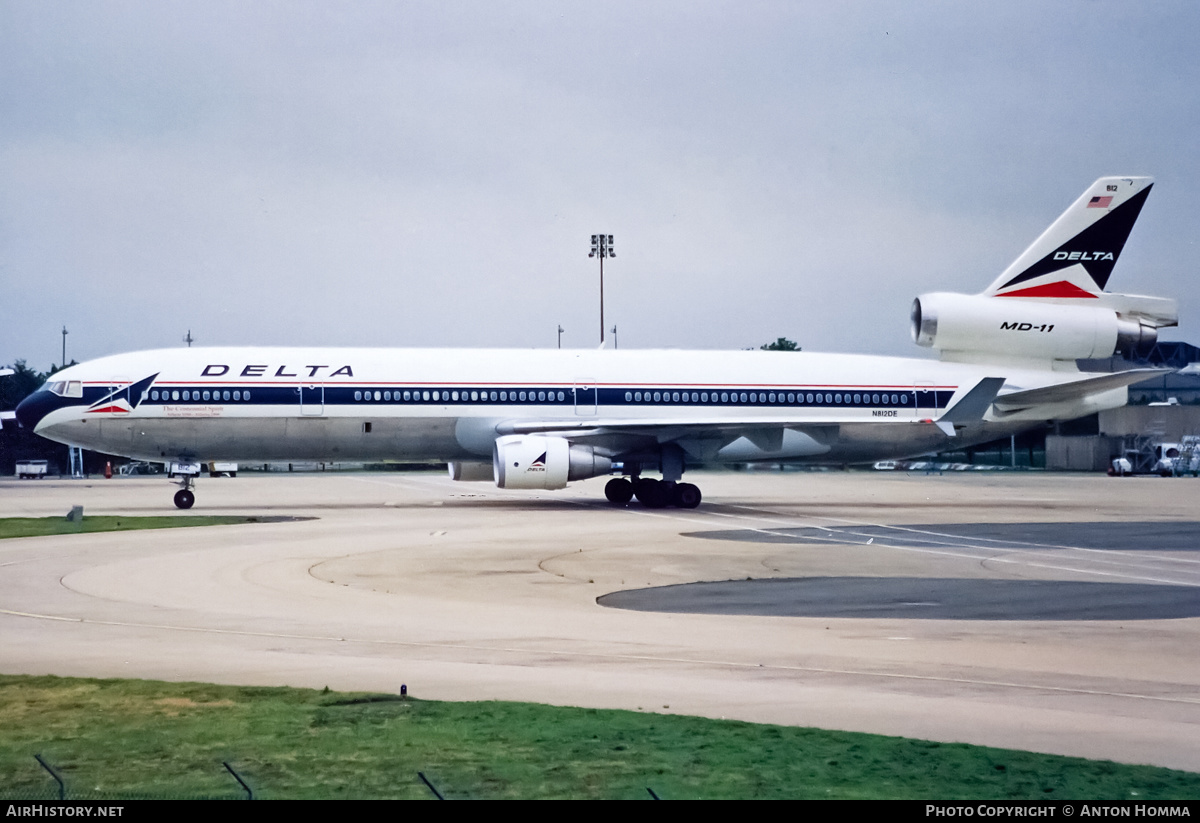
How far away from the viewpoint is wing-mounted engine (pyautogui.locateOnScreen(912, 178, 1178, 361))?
118ft

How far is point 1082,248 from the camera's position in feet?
118

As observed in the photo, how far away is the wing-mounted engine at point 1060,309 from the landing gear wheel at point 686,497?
9124mm

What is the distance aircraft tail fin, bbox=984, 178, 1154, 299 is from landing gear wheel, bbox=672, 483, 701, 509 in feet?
37.9

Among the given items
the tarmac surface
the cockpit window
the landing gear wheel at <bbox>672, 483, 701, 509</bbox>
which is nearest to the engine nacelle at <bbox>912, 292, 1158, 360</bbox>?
the landing gear wheel at <bbox>672, 483, 701, 509</bbox>

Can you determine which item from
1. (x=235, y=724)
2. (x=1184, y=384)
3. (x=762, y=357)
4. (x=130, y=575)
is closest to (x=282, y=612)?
(x=130, y=575)

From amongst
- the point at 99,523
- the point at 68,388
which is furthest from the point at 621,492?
the point at 68,388

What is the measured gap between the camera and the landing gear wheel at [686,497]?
3303cm

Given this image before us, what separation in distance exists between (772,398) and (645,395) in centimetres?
377

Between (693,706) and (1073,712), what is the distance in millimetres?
2619

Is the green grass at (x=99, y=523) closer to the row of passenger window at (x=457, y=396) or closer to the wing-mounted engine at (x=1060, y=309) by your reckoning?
the row of passenger window at (x=457, y=396)

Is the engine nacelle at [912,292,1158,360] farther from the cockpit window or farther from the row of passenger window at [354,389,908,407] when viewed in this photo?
the cockpit window

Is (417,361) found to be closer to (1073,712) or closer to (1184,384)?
(1073,712)

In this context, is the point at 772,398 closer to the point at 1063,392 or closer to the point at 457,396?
the point at 1063,392
